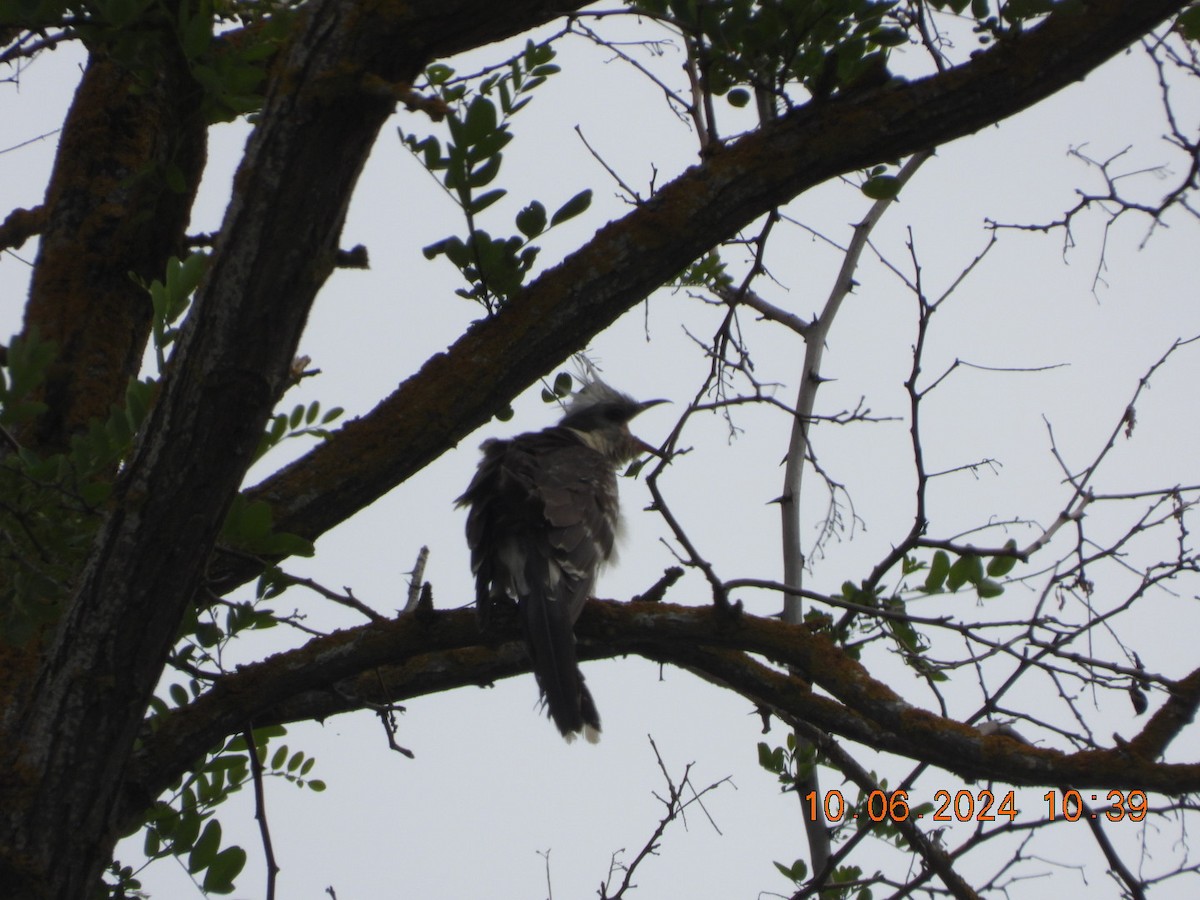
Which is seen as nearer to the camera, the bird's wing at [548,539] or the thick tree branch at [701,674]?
the thick tree branch at [701,674]

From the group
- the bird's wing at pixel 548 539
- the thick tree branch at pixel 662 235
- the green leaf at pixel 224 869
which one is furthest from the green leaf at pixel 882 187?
the green leaf at pixel 224 869

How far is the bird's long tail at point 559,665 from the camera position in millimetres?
3154

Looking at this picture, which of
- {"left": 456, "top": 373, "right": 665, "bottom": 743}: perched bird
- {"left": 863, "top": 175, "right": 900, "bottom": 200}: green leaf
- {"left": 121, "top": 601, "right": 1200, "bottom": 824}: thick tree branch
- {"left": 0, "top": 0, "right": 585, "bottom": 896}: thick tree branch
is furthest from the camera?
{"left": 456, "top": 373, "right": 665, "bottom": 743}: perched bird

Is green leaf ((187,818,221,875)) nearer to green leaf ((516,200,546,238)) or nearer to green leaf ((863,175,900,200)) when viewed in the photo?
green leaf ((516,200,546,238))

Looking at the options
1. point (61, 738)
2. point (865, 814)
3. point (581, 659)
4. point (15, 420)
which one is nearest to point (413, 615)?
point (581, 659)

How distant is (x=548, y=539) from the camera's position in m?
3.75

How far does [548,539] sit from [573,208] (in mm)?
1168

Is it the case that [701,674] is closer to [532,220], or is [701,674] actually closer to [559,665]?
[559,665]

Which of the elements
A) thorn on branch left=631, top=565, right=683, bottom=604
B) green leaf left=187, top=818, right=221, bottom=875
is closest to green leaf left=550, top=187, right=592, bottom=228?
thorn on branch left=631, top=565, right=683, bottom=604

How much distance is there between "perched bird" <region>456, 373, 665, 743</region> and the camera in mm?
3188

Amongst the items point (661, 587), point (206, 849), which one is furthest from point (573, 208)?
point (206, 849)

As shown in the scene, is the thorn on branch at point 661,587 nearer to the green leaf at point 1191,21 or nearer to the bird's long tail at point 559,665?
the bird's long tail at point 559,665

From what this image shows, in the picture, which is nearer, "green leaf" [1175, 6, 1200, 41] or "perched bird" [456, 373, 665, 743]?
"green leaf" [1175, 6, 1200, 41]

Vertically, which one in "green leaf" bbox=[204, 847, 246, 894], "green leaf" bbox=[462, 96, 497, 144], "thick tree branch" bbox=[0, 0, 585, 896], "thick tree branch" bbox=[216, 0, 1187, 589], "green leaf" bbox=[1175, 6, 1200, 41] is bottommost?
"green leaf" bbox=[204, 847, 246, 894]
